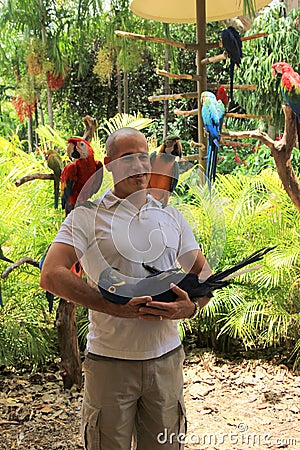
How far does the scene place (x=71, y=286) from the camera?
2.54 feet

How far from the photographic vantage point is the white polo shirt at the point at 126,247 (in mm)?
786

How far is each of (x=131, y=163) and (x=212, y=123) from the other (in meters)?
1.08

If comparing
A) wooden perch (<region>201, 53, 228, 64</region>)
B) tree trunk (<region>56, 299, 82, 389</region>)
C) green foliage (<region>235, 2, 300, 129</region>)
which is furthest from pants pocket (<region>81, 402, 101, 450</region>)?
green foliage (<region>235, 2, 300, 129</region>)

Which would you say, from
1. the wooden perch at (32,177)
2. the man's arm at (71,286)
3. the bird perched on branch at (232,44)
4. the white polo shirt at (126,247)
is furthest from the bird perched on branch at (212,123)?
the man's arm at (71,286)

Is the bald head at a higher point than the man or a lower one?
higher

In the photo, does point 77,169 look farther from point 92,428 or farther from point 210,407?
point 210,407

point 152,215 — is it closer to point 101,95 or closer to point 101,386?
point 101,386

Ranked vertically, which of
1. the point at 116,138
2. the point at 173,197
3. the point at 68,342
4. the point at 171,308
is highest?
the point at 116,138

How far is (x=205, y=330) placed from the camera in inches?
88.8

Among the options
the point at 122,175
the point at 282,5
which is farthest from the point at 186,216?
the point at 282,5

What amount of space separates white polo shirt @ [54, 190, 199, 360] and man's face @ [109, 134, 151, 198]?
38 millimetres

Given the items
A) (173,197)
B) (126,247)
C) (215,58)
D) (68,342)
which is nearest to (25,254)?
(68,342)

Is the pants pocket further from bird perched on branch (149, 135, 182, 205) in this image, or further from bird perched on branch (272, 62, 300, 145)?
bird perched on branch (272, 62, 300, 145)

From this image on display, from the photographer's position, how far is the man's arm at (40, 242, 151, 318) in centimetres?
73
